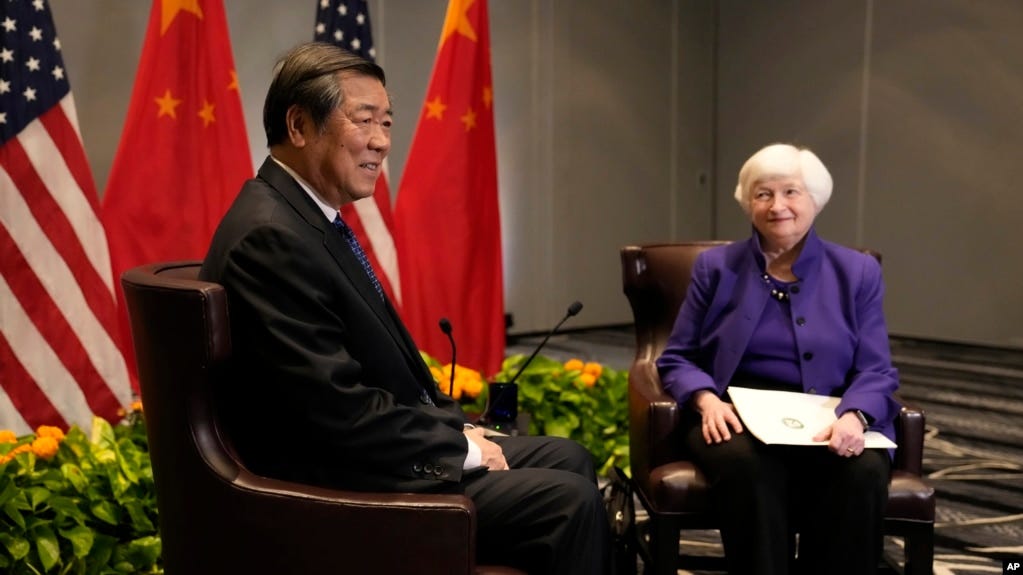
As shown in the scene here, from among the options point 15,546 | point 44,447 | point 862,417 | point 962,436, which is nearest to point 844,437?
point 862,417

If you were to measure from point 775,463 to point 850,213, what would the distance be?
547 cm

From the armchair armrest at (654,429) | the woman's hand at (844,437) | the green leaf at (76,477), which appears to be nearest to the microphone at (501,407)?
the armchair armrest at (654,429)

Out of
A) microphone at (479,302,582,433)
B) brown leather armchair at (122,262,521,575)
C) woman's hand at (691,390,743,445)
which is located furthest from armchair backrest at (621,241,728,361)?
brown leather armchair at (122,262,521,575)

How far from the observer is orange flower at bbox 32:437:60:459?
2.48m

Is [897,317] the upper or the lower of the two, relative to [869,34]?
lower

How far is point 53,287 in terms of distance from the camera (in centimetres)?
321

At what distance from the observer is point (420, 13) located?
231 inches

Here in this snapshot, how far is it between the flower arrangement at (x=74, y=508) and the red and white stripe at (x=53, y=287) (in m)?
0.67

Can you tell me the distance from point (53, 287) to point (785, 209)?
99.5 inches

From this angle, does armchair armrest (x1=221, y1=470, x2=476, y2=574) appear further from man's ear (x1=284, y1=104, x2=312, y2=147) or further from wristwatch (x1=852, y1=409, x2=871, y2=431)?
wristwatch (x1=852, y1=409, x2=871, y2=431)

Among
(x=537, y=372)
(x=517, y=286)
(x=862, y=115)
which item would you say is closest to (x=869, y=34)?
(x=862, y=115)

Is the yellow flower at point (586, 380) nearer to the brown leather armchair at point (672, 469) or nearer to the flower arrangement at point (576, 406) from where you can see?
the flower arrangement at point (576, 406)

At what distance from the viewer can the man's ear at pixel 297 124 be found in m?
1.61

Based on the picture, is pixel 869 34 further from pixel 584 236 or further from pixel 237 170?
Answer: pixel 237 170
